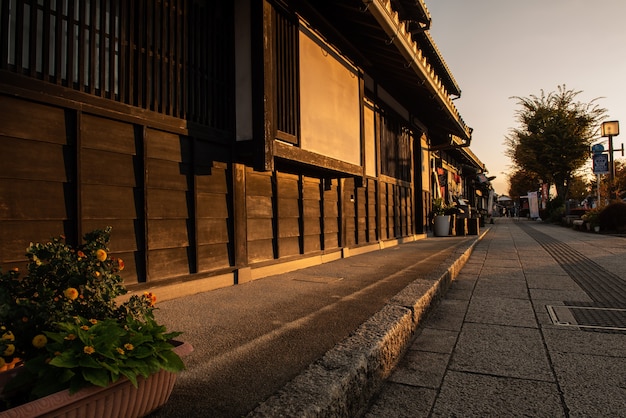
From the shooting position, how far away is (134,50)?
375 cm

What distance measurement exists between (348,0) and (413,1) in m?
2.20

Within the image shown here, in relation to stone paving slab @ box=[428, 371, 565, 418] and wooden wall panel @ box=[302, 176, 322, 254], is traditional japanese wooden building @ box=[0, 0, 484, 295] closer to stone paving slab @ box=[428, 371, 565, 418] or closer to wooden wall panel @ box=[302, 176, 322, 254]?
wooden wall panel @ box=[302, 176, 322, 254]

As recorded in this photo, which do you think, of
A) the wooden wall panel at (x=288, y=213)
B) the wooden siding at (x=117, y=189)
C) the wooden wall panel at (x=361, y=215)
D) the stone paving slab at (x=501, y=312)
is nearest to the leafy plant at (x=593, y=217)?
the wooden wall panel at (x=361, y=215)

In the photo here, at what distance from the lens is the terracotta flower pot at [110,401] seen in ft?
4.05

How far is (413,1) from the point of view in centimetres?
702

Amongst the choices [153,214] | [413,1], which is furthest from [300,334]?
[413,1]

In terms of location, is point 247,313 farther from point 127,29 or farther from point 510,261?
point 510,261

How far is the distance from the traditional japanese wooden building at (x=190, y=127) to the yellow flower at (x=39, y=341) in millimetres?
1734

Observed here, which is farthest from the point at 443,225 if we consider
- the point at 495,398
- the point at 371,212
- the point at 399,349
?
the point at 495,398

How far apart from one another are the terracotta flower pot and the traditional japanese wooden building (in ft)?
6.34

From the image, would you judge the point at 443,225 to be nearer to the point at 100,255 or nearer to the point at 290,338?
the point at 290,338

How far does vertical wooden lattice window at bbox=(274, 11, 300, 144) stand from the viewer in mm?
4988

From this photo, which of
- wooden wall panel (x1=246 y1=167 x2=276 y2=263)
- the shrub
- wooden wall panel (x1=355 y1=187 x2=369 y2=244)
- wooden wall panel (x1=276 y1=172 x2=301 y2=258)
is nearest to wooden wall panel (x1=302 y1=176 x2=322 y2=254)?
wooden wall panel (x1=276 y1=172 x2=301 y2=258)

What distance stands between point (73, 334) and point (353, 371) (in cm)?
136
